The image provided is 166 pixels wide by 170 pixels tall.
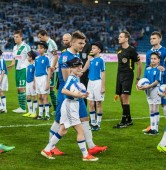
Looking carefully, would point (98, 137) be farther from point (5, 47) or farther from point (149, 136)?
point (5, 47)

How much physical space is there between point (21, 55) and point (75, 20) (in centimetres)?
3706

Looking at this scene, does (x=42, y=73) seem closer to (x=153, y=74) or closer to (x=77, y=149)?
(x=153, y=74)

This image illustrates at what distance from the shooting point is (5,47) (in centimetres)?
3897

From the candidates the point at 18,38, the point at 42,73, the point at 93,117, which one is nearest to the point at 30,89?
the point at 42,73

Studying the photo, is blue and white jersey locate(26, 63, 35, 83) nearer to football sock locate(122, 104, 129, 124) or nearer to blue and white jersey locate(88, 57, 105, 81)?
blue and white jersey locate(88, 57, 105, 81)

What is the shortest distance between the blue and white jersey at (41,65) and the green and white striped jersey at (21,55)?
4.99ft

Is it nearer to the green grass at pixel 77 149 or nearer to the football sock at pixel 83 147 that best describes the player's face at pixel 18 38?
the green grass at pixel 77 149

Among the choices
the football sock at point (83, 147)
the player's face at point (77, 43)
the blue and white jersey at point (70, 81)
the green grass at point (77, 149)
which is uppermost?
the player's face at point (77, 43)

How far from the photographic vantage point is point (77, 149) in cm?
898

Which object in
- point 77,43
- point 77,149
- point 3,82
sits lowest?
point 77,149

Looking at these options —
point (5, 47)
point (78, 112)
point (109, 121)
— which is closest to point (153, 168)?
point (78, 112)

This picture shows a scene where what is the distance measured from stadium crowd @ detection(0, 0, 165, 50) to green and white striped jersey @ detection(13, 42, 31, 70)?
27.0 metres

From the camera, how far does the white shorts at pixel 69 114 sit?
7891mm

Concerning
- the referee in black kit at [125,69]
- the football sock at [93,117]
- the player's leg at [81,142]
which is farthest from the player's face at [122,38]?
the player's leg at [81,142]
